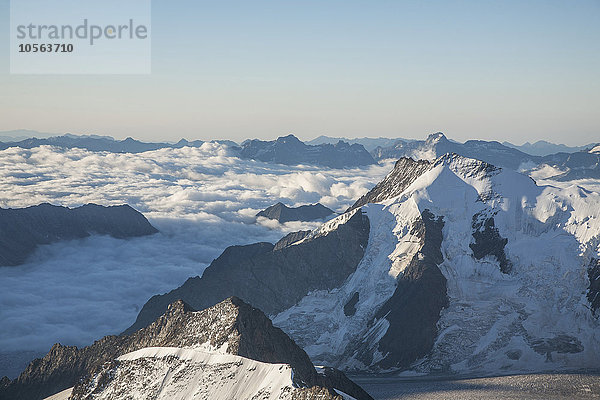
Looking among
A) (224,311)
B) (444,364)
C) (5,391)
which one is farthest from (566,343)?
(5,391)

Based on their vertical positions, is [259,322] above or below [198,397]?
above

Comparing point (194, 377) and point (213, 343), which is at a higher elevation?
point (213, 343)

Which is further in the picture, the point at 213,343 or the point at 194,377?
the point at 213,343

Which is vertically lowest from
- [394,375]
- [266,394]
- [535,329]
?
[394,375]

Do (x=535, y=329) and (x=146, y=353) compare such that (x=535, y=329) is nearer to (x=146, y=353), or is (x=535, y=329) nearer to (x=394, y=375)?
(x=394, y=375)

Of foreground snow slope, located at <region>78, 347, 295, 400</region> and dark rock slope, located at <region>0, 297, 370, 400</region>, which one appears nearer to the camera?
foreground snow slope, located at <region>78, 347, 295, 400</region>

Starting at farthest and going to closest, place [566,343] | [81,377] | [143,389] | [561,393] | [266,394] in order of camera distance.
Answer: [566,343] < [561,393] < [81,377] < [143,389] < [266,394]

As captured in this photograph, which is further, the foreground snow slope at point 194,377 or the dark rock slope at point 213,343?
the dark rock slope at point 213,343

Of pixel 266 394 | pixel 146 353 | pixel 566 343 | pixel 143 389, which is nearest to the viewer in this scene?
pixel 266 394
